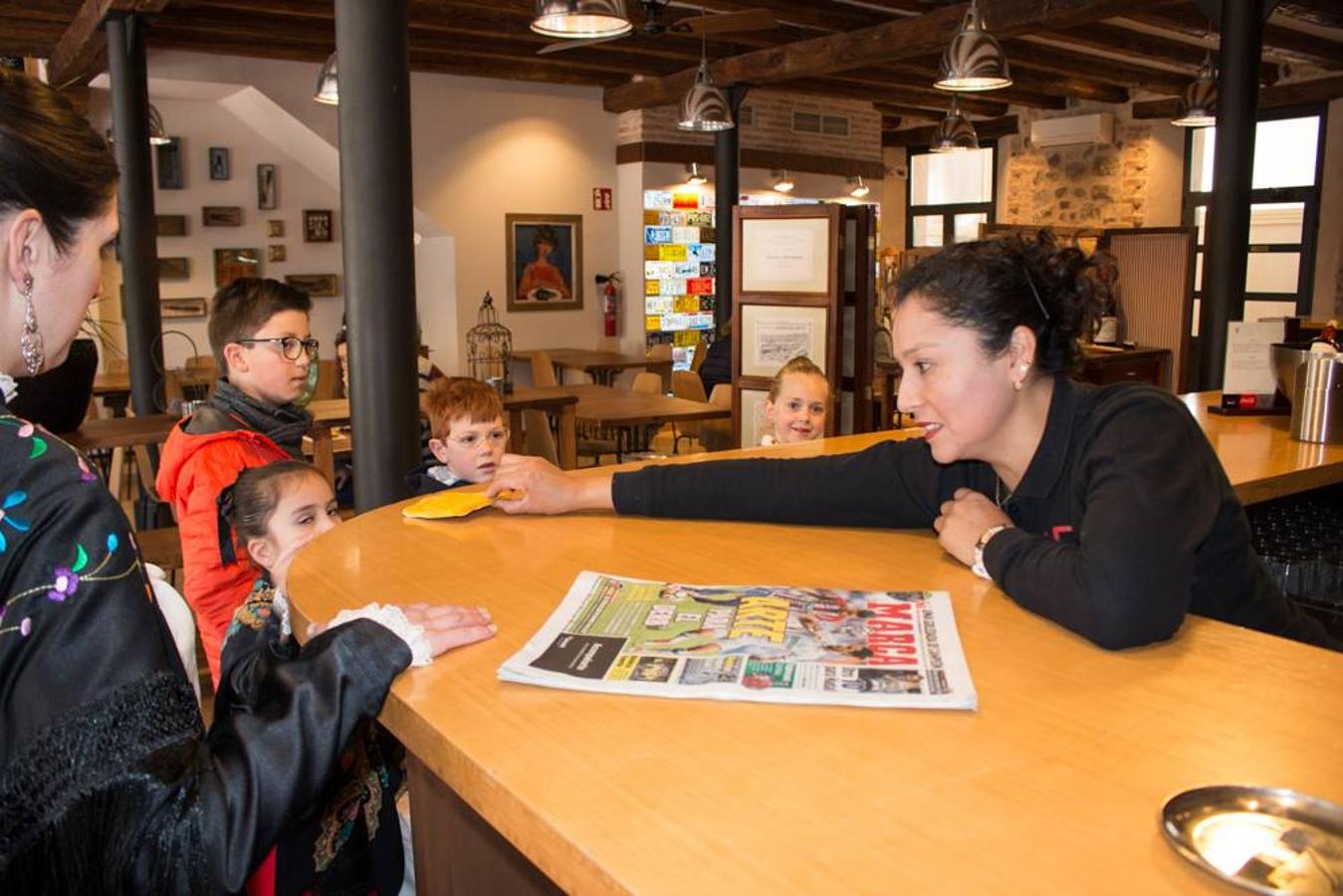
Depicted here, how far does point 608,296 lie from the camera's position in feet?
38.6

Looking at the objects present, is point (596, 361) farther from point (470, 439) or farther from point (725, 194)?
point (470, 439)

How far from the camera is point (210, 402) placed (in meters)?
3.06

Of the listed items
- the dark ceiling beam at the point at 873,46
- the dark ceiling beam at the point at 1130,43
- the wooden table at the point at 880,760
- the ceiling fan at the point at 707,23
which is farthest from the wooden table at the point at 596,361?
the wooden table at the point at 880,760

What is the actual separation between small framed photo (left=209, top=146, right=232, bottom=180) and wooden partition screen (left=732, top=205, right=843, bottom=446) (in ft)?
20.9

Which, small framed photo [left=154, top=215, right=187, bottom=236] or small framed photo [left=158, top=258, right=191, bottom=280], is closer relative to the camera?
small framed photo [left=154, top=215, right=187, bottom=236]

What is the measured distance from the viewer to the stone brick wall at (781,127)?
11.6 meters

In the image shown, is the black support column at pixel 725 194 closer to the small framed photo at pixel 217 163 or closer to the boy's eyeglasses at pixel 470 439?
the small framed photo at pixel 217 163

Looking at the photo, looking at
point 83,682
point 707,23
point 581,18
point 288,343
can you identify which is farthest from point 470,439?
point 707,23

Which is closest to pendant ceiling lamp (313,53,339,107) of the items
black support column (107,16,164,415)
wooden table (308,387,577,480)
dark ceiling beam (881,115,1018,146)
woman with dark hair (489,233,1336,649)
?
black support column (107,16,164,415)

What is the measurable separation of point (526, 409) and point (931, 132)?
970cm

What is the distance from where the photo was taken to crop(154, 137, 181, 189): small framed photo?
9844 mm

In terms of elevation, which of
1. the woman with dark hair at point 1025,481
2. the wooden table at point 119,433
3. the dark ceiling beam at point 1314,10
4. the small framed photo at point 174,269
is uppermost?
the dark ceiling beam at point 1314,10

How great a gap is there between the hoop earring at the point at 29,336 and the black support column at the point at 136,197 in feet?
22.9

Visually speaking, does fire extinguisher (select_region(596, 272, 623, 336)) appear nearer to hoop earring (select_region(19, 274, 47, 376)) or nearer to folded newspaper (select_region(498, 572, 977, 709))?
folded newspaper (select_region(498, 572, 977, 709))
